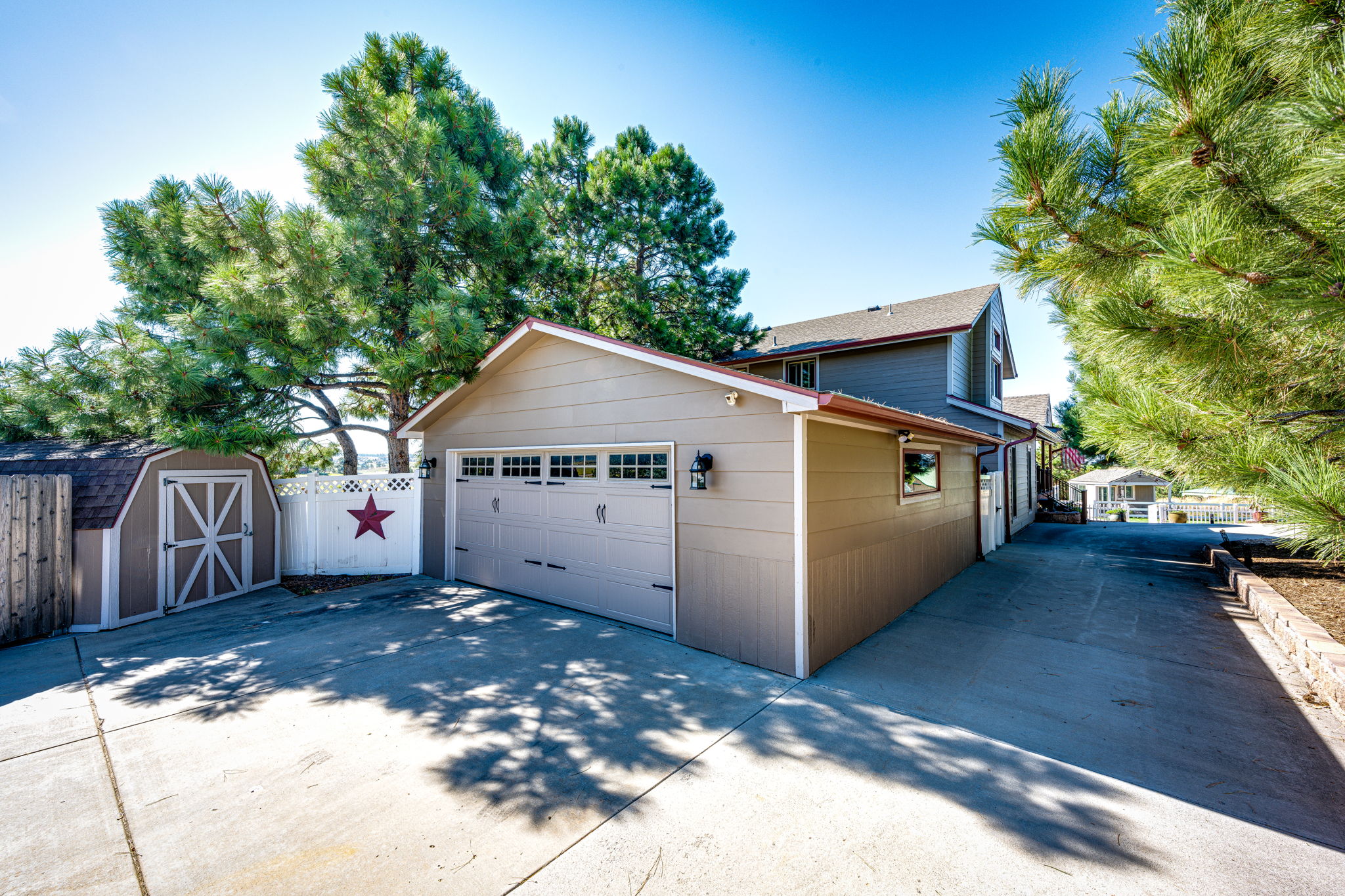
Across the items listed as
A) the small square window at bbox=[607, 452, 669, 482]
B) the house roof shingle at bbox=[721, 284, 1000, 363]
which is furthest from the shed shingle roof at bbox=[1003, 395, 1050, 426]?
the small square window at bbox=[607, 452, 669, 482]

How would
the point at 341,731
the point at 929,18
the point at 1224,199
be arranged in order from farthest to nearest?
1. the point at 929,18
2. the point at 341,731
3. the point at 1224,199

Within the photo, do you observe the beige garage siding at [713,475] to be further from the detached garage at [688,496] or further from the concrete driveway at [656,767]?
the concrete driveway at [656,767]

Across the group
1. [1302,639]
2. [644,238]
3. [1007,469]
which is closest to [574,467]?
[1302,639]

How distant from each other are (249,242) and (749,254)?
39.0 ft

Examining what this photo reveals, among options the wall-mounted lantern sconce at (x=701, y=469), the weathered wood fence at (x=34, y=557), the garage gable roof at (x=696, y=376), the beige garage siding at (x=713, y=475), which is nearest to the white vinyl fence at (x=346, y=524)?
the garage gable roof at (x=696, y=376)

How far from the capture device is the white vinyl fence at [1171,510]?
15.8 metres

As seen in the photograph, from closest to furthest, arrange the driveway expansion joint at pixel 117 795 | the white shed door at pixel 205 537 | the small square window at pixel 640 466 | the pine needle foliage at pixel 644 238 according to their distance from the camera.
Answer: the driveway expansion joint at pixel 117 795
the small square window at pixel 640 466
the white shed door at pixel 205 537
the pine needle foliage at pixel 644 238

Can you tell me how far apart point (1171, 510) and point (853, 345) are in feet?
49.4

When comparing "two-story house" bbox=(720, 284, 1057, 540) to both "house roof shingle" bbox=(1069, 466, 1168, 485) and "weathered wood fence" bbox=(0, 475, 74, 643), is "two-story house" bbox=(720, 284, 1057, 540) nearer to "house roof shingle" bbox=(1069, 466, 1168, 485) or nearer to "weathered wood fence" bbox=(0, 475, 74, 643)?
"weathered wood fence" bbox=(0, 475, 74, 643)

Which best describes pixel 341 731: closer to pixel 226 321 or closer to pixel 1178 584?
pixel 226 321

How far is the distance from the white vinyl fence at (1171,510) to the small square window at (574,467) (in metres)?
18.7

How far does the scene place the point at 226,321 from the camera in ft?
21.3

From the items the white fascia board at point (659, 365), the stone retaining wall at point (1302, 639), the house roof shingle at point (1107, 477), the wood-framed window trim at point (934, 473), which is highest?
the white fascia board at point (659, 365)

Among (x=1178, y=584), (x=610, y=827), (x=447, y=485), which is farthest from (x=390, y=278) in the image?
(x=1178, y=584)
